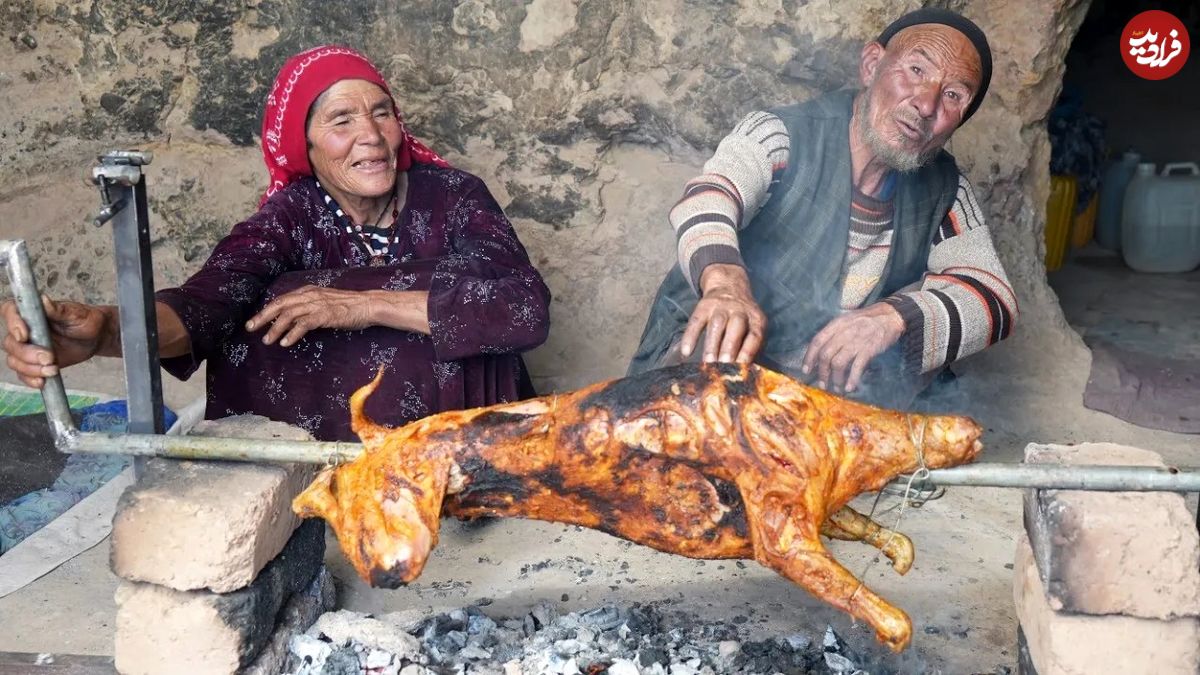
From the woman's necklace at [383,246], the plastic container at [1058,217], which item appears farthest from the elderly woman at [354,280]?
the plastic container at [1058,217]

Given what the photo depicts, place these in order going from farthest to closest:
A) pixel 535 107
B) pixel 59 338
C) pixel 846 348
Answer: pixel 535 107 → pixel 846 348 → pixel 59 338

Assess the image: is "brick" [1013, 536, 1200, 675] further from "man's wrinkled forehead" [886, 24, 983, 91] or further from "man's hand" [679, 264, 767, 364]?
"man's wrinkled forehead" [886, 24, 983, 91]

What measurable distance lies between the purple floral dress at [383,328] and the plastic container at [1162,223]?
15.0ft

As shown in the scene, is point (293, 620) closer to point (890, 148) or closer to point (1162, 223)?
point (890, 148)

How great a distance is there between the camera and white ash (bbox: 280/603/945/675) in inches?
98.4

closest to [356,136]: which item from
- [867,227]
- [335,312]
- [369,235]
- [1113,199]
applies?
[369,235]

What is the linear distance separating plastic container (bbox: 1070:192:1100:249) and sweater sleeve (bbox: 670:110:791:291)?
168 inches

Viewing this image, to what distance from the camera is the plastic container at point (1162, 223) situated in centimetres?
648

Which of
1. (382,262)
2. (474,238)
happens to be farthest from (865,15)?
(382,262)

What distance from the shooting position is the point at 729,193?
3285 mm

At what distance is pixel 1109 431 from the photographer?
14.4 feet

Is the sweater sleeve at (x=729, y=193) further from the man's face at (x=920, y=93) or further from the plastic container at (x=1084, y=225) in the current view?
the plastic container at (x=1084, y=225)

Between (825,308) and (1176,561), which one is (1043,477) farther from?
(825,308)

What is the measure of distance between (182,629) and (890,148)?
2.31m
